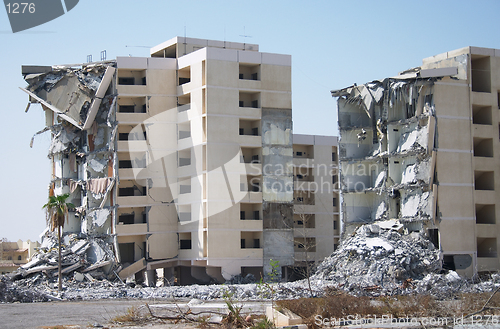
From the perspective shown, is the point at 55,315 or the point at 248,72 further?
the point at 248,72

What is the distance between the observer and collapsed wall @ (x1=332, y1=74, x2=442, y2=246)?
1569 inches

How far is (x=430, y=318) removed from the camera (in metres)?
21.5

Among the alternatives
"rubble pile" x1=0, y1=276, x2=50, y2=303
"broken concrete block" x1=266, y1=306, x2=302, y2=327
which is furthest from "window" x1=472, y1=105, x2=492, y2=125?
"rubble pile" x1=0, y1=276, x2=50, y2=303

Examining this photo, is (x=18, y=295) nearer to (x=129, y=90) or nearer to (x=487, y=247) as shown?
(x=129, y=90)

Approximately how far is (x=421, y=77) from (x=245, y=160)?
15.9 meters

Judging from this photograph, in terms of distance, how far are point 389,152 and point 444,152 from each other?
4132 millimetres

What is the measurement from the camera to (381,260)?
38.2m

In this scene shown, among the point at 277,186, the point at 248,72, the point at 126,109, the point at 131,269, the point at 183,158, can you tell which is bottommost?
the point at 131,269

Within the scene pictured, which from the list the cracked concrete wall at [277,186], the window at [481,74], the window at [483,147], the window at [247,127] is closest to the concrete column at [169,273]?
the cracked concrete wall at [277,186]

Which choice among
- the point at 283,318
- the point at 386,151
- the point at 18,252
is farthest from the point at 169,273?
the point at 18,252

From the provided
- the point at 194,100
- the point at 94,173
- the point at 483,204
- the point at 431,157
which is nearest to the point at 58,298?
the point at 94,173

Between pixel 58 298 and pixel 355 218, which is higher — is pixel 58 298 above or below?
below

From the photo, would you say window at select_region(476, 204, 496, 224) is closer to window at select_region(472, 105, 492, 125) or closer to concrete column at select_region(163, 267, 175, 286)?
window at select_region(472, 105, 492, 125)

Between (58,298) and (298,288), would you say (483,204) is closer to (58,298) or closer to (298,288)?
(298,288)
